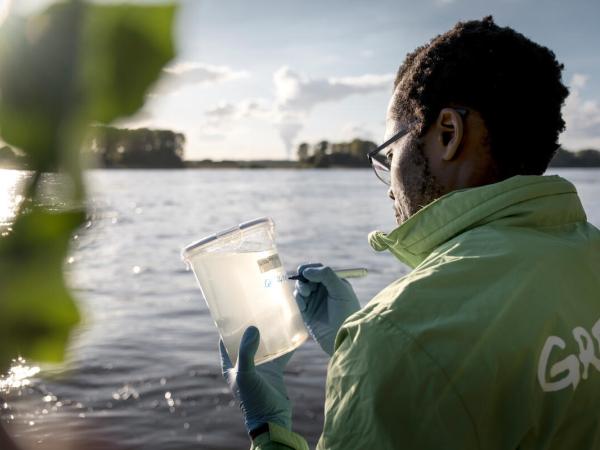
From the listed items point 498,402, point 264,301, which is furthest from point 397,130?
point 498,402

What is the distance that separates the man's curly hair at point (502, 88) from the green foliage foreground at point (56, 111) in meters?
1.51

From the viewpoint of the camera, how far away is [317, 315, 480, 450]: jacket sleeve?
1.28 m

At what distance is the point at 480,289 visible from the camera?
136 cm

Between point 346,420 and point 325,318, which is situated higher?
point 346,420

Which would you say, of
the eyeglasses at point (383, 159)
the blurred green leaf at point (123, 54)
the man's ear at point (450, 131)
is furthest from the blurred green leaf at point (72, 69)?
the eyeglasses at point (383, 159)

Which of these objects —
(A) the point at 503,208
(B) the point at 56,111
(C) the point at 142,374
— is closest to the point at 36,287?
(B) the point at 56,111

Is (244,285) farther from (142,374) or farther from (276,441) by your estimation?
(142,374)

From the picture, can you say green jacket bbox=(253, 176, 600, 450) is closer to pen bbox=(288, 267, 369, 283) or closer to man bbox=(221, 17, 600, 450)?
man bbox=(221, 17, 600, 450)

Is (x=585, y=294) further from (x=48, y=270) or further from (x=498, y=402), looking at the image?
(x=48, y=270)

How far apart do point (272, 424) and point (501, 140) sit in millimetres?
1079

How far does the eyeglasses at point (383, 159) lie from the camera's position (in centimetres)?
203

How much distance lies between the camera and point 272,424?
7.17 feet

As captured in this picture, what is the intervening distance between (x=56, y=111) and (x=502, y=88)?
1.55 metres

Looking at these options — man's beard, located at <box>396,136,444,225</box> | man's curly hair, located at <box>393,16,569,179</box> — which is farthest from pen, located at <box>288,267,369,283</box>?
man's curly hair, located at <box>393,16,569,179</box>
